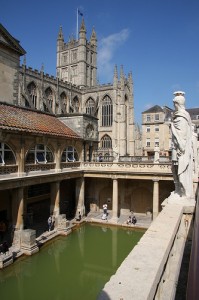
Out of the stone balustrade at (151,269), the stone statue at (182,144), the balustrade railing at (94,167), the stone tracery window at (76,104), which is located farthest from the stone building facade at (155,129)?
the stone balustrade at (151,269)

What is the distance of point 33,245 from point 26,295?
14.4 feet

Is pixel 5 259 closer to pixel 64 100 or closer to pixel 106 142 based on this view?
pixel 106 142

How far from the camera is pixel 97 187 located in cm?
2698

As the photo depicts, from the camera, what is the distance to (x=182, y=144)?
6.07 m

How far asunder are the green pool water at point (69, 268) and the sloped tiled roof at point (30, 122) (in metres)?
8.16

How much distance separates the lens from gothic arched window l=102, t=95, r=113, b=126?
52.9 meters

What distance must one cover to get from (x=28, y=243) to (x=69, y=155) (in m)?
9.69

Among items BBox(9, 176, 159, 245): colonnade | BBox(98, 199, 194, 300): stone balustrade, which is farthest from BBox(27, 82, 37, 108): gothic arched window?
BBox(98, 199, 194, 300): stone balustrade

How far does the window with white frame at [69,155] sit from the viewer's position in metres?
22.7

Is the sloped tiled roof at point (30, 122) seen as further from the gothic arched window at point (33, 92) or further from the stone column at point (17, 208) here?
the gothic arched window at point (33, 92)

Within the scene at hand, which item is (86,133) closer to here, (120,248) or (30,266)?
(120,248)

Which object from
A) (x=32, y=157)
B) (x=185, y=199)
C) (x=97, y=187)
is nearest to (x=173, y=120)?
(x=185, y=199)

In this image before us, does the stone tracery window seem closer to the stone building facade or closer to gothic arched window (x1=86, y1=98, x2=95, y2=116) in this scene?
gothic arched window (x1=86, y1=98, x2=95, y2=116)

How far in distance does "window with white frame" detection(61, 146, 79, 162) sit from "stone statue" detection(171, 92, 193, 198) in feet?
56.0
